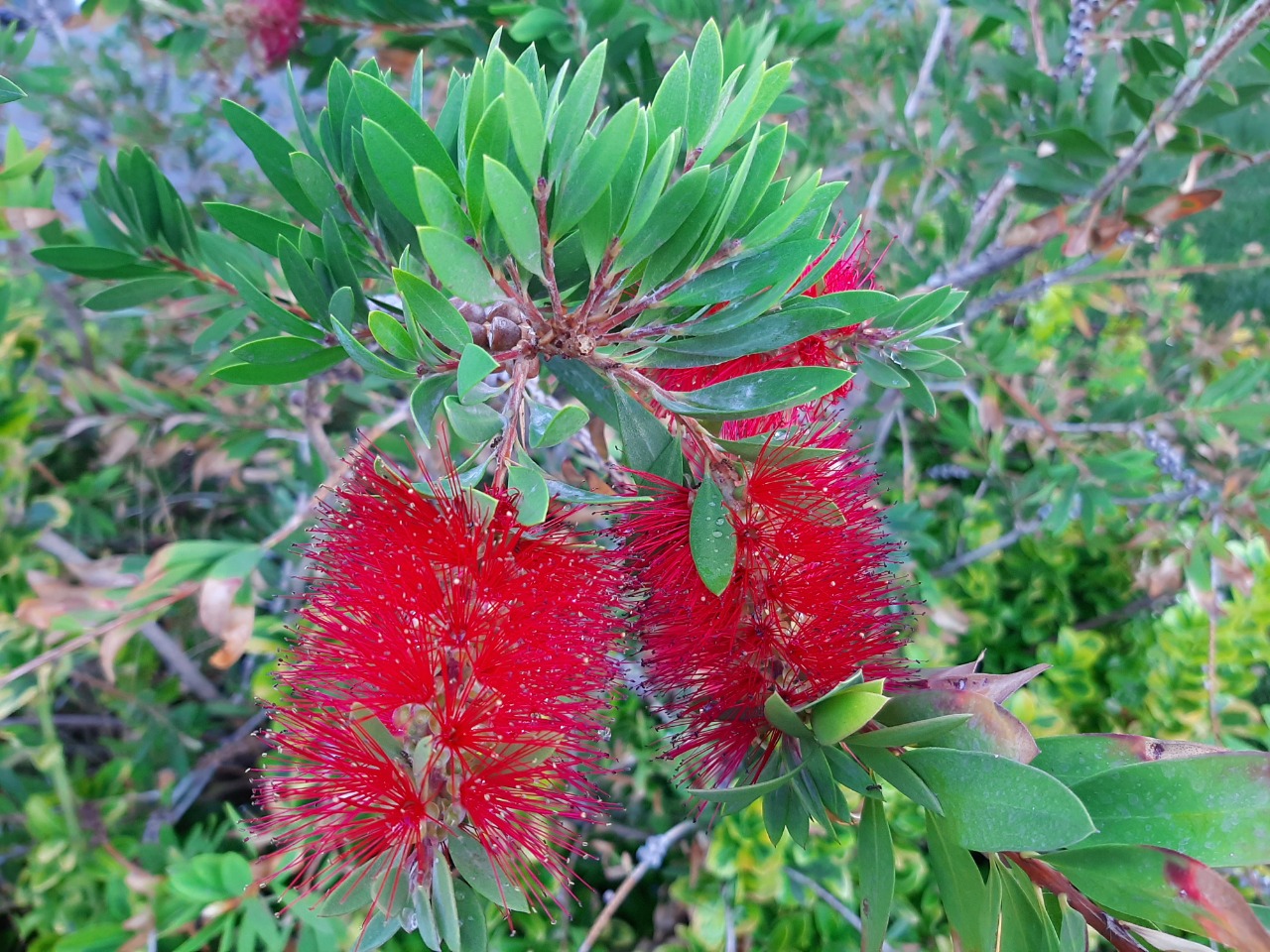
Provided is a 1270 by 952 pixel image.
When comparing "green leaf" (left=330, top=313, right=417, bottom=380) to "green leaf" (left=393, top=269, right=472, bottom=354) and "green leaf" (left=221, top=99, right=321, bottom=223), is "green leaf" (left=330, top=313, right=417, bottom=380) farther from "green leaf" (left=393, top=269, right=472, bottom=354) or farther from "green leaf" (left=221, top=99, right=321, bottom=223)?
"green leaf" (left=221, top=99, right=321, bottom=223)

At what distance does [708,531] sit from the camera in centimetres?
44

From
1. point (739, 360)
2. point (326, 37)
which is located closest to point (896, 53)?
point (326, 37)

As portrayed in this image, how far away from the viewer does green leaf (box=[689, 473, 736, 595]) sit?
1.41 feet

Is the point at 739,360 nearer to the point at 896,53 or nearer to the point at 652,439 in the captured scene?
the point at 652,439

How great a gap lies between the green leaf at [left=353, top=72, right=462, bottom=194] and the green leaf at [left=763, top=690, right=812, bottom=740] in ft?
1.12

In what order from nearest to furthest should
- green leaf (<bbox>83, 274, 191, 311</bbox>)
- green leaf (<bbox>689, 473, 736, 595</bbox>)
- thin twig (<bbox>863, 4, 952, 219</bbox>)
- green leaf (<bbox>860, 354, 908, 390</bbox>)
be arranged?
green leaf (<bbox>689, 473, 736, 595</bbox>) < green leaf (<bbox>860, 354, 908, 390</bbox>) < green leaf (<bbox>83, 274, 191, 311</bbox>) < thin twig (<bbox>863, 4, 952, 219</bbox>)

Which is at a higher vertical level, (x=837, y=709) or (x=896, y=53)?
(x=896, y=53)

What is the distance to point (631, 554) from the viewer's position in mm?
525

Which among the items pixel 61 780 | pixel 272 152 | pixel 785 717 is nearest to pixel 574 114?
pixel 272 152

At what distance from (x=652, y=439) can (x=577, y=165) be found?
171 millimetres

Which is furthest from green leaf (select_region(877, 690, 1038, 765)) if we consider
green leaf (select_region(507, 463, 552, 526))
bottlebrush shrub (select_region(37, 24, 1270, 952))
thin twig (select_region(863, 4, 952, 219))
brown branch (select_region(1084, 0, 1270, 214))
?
thin twig (select_region(863, 4, 952, 219))

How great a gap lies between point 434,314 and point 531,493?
0.10 meters

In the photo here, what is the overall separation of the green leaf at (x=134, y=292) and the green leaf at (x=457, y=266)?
45cm

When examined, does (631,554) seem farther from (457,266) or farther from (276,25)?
(276,25)
